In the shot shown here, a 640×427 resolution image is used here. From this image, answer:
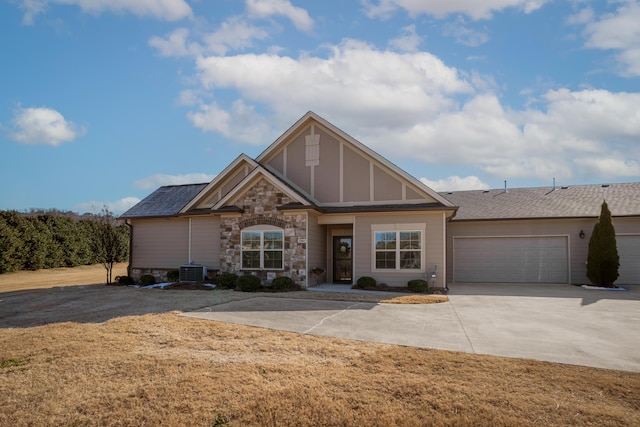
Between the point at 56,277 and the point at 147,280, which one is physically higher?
the point at 147,280

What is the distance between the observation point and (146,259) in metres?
20.3

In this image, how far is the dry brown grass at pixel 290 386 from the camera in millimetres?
4633

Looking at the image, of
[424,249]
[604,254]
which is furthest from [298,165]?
[604,254]

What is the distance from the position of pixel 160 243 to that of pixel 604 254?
19.1 meters

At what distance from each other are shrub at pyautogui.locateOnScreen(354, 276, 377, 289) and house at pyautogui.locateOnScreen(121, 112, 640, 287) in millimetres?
498

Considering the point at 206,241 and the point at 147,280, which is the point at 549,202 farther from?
the point at 147,280

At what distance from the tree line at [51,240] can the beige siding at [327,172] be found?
32.6ft

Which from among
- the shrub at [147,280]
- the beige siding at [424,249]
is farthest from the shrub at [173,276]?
the beige siding at [424,249]

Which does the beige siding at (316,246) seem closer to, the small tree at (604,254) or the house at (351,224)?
the house at (351,224)

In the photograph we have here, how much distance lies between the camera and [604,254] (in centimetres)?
1784

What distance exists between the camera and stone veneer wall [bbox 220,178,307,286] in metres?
16.6

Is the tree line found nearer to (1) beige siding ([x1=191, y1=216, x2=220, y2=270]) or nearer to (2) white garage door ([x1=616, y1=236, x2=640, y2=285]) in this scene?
(1) beige siding ([x1=191, y1=216, x2=220, y2=270])

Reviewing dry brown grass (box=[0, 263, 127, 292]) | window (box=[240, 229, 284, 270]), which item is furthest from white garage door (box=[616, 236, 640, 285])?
dry brown grass (box=[0, 263, 127, 292])

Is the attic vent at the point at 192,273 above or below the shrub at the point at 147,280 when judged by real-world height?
above
